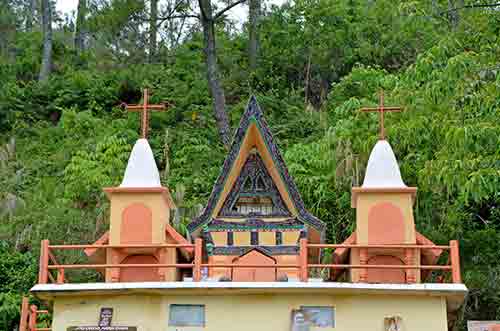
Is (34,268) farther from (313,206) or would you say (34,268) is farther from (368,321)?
(368,321)

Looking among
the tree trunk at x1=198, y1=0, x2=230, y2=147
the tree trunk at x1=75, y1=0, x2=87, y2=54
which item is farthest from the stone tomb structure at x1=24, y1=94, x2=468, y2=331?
the tree trunk at x1=75, y1=0, x2=87, y2=54

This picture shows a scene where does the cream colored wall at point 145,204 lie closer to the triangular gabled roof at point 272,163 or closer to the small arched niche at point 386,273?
the triangular gabled roof at point 272,163

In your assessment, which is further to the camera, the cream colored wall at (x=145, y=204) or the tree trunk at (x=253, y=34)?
the tree trunk at (x=253, y=34)

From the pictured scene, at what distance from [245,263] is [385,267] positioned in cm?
290

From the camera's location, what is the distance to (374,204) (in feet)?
48.9

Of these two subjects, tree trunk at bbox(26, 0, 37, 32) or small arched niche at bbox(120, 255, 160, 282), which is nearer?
small arched niche at bbox(120, 255, 160, 282)

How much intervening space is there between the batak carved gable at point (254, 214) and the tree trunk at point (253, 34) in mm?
15669

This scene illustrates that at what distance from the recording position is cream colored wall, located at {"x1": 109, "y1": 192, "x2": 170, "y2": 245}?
1491 centimetres

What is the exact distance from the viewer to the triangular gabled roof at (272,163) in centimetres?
1566

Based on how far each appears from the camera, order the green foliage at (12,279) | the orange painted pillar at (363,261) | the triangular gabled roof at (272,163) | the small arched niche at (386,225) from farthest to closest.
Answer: the green foliage at (12,279) < the triangular gabled roof at (272,163) < the orange painted pillar at (363,261) < the small arched niche at (386,225)

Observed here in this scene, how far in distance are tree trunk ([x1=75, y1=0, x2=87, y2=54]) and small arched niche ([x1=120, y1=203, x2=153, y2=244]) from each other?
732 inches

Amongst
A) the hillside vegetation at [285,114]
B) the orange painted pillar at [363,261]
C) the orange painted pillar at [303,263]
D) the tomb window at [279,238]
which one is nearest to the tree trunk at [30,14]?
the hillside vegetation at [285,114]

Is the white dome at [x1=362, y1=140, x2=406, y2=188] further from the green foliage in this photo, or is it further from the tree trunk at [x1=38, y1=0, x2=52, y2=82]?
the tree trunk at [x1=38, y1=0, x2=52, y2=82]

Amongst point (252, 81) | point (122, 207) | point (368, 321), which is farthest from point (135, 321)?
point (252, 81)
